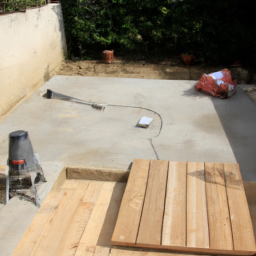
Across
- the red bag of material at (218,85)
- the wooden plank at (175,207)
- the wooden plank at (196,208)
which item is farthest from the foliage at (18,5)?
the wooden plank at (196,208)

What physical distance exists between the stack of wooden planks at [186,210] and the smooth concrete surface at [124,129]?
0.95ft

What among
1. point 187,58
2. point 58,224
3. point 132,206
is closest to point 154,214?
point 132,206

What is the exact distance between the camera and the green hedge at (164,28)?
744 centimetres

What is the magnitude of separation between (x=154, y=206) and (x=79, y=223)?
62cm

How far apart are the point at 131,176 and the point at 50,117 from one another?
6.05 ft

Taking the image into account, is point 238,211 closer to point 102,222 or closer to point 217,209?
point 217,209

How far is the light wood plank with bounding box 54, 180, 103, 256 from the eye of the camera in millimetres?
2182

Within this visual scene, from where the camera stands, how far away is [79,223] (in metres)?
2.45

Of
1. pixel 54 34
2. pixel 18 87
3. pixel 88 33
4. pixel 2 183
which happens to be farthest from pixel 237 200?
pixel 88 33

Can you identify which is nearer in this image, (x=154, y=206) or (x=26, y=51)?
(x=154, y=206)

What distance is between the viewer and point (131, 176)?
2.80 metres

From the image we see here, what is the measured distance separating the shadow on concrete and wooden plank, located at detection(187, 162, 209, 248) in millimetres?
451

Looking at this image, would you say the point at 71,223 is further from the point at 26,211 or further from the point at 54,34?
the point at 54,34

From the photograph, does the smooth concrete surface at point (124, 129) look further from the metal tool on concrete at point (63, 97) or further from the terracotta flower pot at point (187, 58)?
the terracotta flower pot at point (187, 58)
